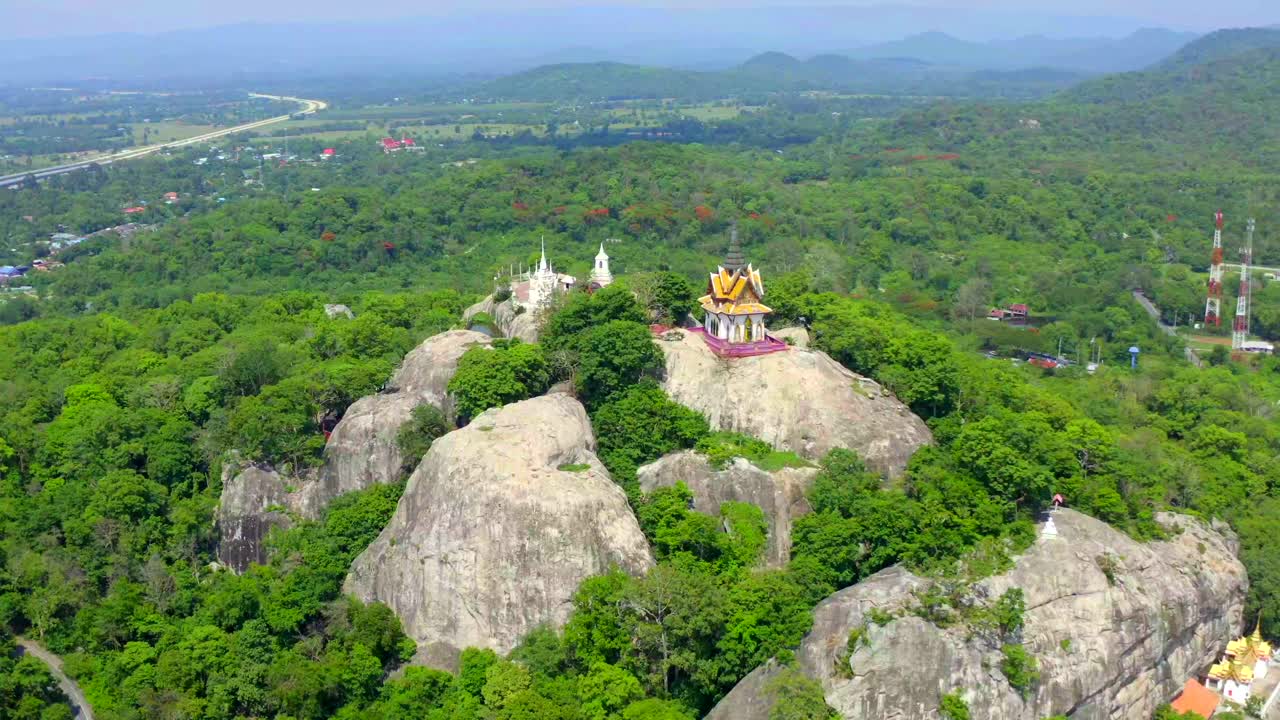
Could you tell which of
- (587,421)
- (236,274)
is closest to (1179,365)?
(587,421)

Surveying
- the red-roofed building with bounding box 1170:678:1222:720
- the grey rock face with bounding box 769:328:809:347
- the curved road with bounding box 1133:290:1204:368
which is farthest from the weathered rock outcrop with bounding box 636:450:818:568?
the curved road with bounding box 1133:290:1204:368

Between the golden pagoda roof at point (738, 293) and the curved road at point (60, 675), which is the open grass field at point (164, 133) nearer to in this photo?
the curved road at point (60, 675)

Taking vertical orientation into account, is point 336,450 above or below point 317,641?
above

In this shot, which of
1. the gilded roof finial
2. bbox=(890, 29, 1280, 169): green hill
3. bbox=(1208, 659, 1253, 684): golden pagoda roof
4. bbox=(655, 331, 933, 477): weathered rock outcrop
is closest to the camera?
bbox=(1208, 659, 1253, 684): golden pagoda roof

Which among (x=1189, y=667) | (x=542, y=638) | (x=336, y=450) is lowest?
(x=1189, y=667)

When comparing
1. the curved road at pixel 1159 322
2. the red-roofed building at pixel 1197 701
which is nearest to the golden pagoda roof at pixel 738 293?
the red-roofed building at pixel 1197 701

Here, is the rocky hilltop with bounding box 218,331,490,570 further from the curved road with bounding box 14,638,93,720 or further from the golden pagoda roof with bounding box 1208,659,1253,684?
the golden pagoda roof with bounding box 1208,659,1253,684

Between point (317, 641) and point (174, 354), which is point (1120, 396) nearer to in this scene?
point (317, 641)
